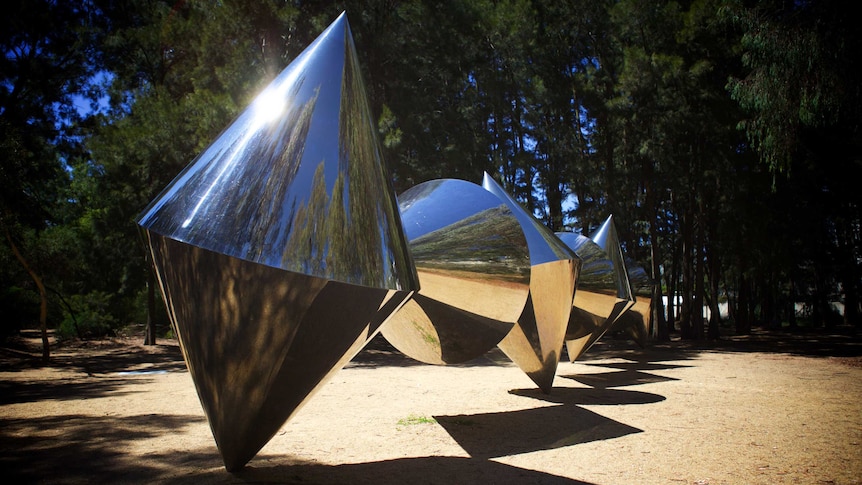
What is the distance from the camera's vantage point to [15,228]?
45.8 ft

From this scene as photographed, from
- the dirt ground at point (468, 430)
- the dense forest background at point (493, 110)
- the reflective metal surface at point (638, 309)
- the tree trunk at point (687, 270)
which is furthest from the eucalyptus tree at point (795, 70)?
the tree trunk at point (687, 270)

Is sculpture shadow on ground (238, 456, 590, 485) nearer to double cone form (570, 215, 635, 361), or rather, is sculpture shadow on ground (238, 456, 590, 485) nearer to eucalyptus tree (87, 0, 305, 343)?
double cone form (570, 215, 635, 361)

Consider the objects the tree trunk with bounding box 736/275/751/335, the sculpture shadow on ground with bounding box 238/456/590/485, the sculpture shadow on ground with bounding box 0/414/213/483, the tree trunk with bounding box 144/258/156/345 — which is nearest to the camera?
the sculpture shadow on ground with bounding box 238/456/590/485

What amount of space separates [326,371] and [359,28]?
740 inches

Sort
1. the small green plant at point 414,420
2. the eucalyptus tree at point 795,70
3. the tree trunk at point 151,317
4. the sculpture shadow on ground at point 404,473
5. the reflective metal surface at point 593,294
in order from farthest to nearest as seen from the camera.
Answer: the tree trunk at point 151,317 < the reflective metal surface at point 593,294 < the eucalyptus tree at point 795,70 < the small green plant at point 414,420 < the sculpture shadow on ground at point 404,473

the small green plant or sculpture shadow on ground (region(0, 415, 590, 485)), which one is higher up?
sculpture shadow on ground (region(0, 415, 590, 485))

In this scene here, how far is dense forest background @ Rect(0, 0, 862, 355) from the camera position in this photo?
51.0 feet

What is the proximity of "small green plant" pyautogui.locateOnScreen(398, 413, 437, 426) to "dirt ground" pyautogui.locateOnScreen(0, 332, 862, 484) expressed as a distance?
14 mm

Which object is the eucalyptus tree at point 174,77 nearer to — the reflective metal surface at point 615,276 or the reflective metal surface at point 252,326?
the reflective metal surface at point 615,276

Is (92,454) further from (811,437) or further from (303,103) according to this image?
(811,437)

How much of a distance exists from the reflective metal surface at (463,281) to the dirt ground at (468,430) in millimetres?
1149

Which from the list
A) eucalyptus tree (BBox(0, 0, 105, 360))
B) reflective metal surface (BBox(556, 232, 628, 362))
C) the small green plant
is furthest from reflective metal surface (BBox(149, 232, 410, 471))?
eucalyptus tree (BBox(0, 0, 105, 360))

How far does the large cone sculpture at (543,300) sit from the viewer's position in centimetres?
882

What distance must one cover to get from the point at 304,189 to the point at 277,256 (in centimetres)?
54
